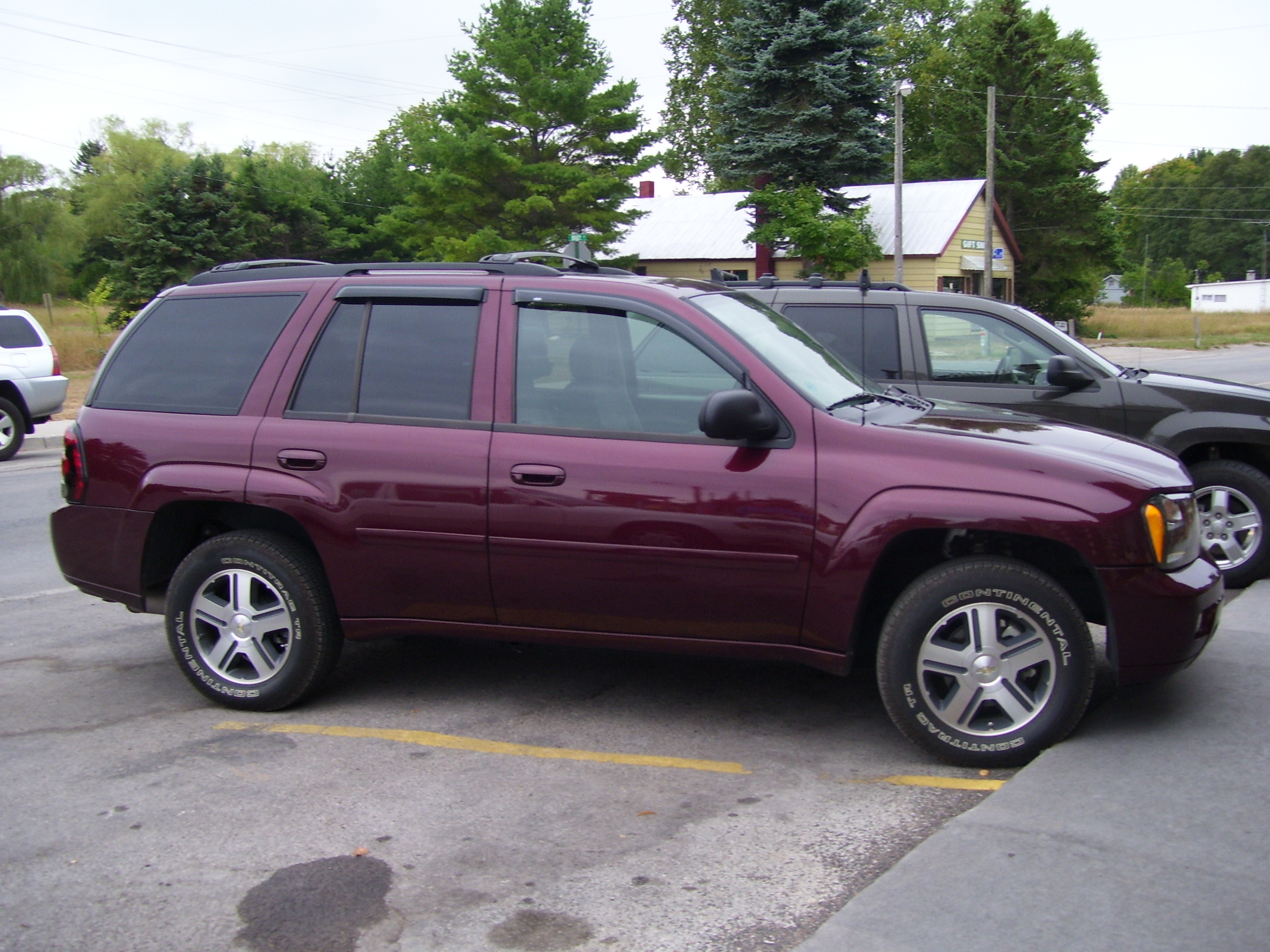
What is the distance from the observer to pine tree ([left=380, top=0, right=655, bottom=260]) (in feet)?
115

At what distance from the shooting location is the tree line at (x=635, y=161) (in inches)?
1399

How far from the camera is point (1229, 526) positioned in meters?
7.16

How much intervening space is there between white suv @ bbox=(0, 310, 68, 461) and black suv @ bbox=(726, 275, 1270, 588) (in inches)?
469

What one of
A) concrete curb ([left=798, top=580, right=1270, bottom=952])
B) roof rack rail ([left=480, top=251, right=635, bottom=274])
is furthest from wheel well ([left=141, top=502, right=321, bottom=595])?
concrete curb ([left=798, top=580, right=1270, bottom=952])

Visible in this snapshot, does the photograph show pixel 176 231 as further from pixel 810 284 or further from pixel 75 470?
pixel 75 470

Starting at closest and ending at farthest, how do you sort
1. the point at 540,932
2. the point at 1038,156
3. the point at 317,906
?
the point at 540,932 → the point at 317,906 → the point at 1038,156

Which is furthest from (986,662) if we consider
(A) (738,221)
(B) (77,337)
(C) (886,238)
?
(A) (738,221)

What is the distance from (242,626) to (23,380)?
12.8 meters

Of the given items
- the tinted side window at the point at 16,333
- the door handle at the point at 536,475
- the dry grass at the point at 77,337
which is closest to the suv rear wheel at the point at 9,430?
the tinted side window at the point at 16,333

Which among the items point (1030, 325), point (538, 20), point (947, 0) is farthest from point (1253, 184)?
point (1030, 325)

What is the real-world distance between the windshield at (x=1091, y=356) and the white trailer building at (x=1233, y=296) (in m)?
85.5

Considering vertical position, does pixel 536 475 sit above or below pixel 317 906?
above

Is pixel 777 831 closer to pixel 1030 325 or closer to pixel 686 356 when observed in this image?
pixel 686 356

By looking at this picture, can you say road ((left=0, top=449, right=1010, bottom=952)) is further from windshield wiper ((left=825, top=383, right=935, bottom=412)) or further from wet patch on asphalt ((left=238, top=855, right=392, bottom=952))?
windshield wiper ((left=825, top=383, right=935, bottom=412))
